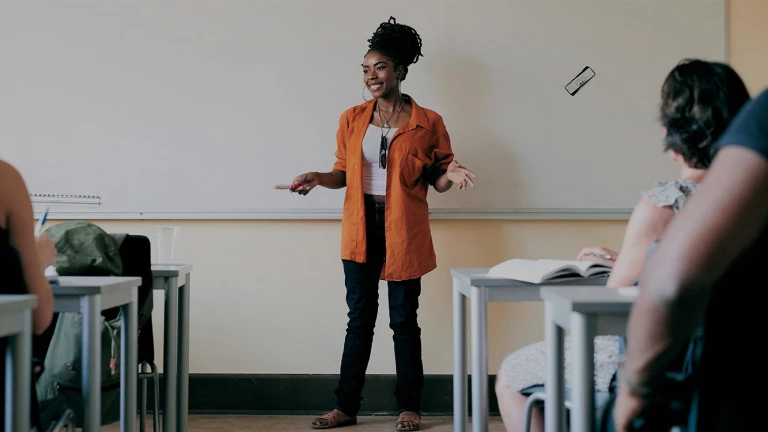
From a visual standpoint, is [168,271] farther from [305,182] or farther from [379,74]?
[379,74]

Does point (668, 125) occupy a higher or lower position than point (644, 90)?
lower

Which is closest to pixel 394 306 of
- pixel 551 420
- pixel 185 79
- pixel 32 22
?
pixel 185 79

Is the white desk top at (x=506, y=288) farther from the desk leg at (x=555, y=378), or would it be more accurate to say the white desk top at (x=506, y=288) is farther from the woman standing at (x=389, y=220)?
the woman standing at (x=389, y=220)

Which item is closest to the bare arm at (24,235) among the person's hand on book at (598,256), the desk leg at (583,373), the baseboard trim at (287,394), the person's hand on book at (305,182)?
the desk leg at (583,373)

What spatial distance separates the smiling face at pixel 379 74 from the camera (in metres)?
3.03

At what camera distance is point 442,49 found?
10.8ft

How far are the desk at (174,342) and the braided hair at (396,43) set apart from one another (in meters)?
1.19

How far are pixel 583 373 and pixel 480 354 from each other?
31.6 inches

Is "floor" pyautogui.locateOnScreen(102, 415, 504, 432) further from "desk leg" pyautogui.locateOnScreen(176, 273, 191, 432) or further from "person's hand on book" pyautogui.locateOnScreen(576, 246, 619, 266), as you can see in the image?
"person's hand on book" pyautogui.locateOnScreen(576, 246, 619, 266)

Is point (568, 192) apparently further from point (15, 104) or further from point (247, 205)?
point (15, 104)

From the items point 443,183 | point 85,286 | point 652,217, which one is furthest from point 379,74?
point 652,217

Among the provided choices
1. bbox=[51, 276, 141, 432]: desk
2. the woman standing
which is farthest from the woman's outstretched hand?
bbox=[51, 276, 141, 432]: desk

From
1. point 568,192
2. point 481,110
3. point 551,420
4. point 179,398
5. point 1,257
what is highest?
point 481,110

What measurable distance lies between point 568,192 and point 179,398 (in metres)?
1.85
